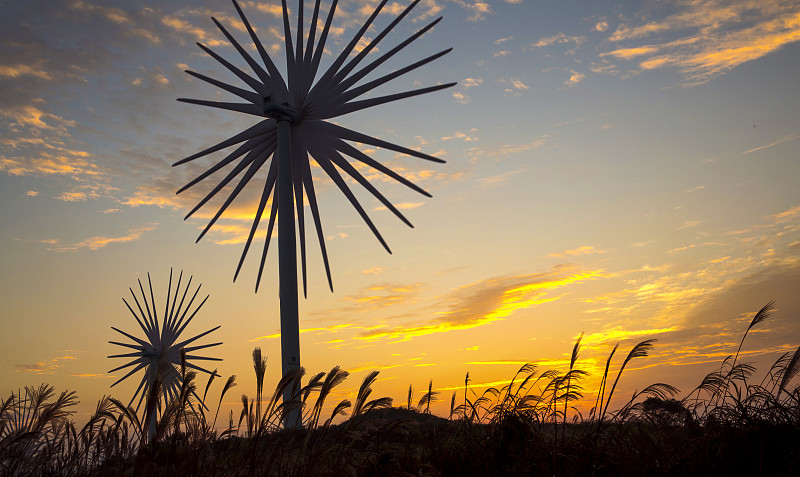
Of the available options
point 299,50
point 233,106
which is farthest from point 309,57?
point 233,106

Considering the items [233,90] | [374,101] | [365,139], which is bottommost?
[365,139]

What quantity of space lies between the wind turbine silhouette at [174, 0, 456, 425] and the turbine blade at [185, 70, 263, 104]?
5 centimetres

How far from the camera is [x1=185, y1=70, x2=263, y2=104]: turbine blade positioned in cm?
3006

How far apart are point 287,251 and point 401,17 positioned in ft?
40.8

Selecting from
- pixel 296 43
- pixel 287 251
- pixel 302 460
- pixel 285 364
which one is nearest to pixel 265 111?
pixel 296 43

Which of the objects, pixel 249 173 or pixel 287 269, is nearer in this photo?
pixel 287 269

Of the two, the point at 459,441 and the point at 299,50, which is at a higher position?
the point at 299,50

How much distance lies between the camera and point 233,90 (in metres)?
30.5

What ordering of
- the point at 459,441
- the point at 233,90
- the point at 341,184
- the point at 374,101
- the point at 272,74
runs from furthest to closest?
the point at 233,90 → the point at 272,74 → the point at 341,184 → the point at 374,101 → the point at 459,441

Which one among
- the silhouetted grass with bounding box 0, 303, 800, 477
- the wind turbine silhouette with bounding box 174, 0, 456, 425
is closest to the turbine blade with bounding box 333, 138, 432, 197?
the wind turbine silhouette with bounding box 174, 0, 456, 425

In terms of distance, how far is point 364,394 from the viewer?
300 inches

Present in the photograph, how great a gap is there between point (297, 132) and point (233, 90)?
425 cm

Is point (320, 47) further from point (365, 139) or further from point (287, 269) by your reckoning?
point (287, 269)

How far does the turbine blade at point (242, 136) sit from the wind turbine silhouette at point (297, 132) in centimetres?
5
